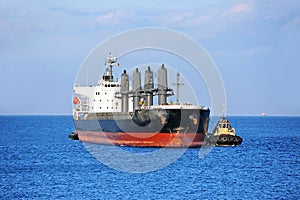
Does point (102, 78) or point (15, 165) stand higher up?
point (102, 78)

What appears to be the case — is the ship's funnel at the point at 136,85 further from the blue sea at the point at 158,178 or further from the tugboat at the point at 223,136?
the blue sea at the point at 158,178

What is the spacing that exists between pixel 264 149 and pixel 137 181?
83.6 feet

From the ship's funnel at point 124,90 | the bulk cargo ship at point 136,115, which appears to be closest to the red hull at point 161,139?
the bulk cargo ship at point 136,115

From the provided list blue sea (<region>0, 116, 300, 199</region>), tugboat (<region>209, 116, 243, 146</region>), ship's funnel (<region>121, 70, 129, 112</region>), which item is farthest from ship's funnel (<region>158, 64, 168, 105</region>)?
blue sea (<region>0, 116, 300, 199</region>)

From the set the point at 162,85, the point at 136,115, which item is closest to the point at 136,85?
the point at 162,85

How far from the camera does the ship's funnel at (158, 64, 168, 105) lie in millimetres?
53031

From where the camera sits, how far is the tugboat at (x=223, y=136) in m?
51.9

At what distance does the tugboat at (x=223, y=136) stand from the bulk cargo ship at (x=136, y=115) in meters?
3.46

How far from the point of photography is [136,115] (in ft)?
159

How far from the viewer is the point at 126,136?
1951 inches

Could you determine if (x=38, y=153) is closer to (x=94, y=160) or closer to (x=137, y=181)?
(x=94, y=160)

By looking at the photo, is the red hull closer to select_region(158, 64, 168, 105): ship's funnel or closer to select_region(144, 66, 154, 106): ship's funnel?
select_region(144, 66, 154, 106): ship's funnel

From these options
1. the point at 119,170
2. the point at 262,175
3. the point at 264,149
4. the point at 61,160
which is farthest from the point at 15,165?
the point at 264,149

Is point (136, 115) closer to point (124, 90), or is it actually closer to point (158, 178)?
point (124, 90)
